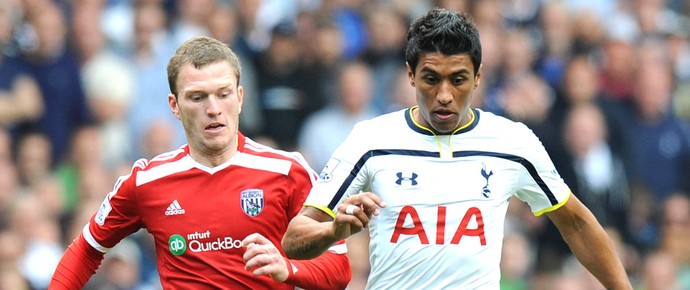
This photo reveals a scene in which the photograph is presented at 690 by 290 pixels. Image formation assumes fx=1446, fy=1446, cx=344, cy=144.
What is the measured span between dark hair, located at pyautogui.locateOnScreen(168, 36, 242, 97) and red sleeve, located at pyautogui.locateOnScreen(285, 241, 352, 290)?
991mm

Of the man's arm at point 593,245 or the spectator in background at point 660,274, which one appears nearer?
the man's arm at point 593,245

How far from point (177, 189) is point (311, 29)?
21.2 ft

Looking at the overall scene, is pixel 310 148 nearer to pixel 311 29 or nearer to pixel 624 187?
pixel 311 29

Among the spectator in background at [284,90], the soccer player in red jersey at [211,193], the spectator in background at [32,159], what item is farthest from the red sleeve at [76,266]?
the spectator in background at [284,90]

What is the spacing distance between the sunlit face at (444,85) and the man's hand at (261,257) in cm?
97

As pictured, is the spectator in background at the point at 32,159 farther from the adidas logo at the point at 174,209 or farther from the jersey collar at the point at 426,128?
the jersey collar at the point at 426,128

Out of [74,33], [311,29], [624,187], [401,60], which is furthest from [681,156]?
[74,33]

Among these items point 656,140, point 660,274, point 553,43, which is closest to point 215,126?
point 660,274

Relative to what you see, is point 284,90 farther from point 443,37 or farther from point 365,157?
point 443,37

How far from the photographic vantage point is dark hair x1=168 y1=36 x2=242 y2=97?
692 cm

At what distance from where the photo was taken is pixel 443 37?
647 centimetres

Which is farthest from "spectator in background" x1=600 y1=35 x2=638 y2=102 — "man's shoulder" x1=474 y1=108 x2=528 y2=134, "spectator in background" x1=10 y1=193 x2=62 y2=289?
"man's shoulder" x1=474 y1=108 x2=528 y2=134

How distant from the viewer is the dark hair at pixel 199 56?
22.7ft

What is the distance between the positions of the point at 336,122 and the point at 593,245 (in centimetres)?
612
